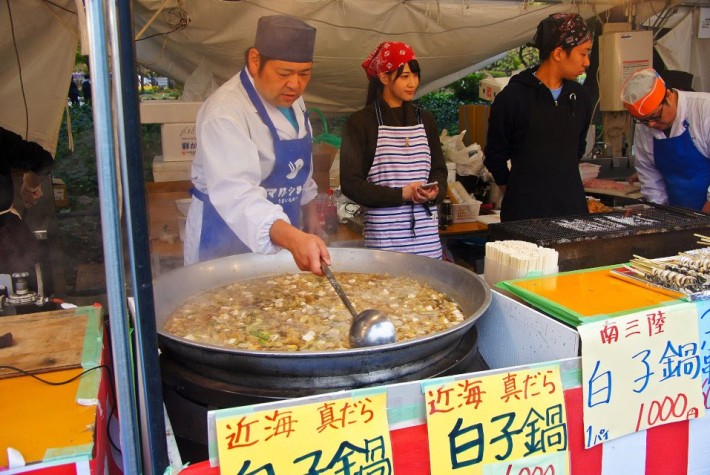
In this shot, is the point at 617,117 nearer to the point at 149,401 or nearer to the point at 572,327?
the point at 572,327

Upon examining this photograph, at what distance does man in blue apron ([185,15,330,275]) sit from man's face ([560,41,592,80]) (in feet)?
5.17

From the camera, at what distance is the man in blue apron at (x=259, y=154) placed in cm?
195

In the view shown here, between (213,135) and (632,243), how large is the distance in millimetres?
1665

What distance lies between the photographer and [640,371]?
162 centimetres

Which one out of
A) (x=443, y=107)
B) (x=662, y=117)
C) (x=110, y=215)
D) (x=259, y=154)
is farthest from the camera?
(x=443, y=107)

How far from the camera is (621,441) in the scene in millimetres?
1633

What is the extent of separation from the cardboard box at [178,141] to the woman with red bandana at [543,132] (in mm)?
2215

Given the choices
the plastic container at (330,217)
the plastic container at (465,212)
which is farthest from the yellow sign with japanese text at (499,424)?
the plastic container at (465,212)

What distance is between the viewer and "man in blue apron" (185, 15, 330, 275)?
1.95 metres

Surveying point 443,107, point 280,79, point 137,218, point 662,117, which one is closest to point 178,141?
point 280,79

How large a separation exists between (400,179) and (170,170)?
1.98 metres

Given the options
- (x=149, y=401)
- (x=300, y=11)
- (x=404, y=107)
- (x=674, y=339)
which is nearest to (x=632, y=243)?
(x=674, y=339)

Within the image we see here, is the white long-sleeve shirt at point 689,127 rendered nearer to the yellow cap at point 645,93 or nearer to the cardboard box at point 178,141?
the yellow cap at point 645,93

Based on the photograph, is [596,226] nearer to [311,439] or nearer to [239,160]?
[239,160]
